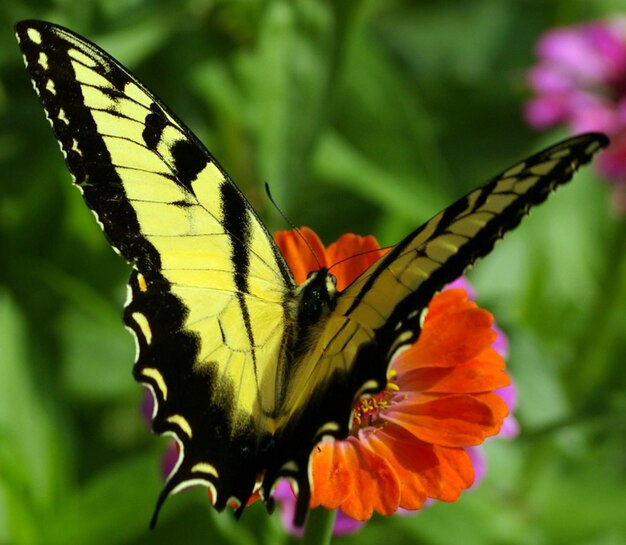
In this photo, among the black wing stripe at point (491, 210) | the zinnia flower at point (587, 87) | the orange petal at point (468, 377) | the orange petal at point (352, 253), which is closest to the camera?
the black wing stripe at point (491, 210)

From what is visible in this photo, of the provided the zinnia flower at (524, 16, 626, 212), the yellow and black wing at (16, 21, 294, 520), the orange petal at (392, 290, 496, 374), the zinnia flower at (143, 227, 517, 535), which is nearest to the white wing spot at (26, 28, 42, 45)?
the yellow and black wing at (16, 21, 294, 520)

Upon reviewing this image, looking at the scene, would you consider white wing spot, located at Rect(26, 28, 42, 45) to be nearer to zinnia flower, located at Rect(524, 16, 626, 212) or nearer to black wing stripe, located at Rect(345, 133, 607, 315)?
black wing stripe, located at Rect(345, 133, 607, 315)

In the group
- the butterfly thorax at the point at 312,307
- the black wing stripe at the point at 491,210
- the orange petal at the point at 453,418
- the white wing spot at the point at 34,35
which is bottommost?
the orange petal at the point at 453,418

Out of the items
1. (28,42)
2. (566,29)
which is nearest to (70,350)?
(28,42)

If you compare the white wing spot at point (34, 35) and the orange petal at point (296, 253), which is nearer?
the white wing spot at point (34, 35)

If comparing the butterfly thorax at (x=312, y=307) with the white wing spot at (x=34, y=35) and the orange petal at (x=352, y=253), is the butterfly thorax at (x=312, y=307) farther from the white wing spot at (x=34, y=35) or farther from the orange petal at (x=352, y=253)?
the white wing spot at (x=34, y=35)

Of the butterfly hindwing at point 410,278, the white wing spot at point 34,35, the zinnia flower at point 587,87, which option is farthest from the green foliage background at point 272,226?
the white wing spot at point 34,35
